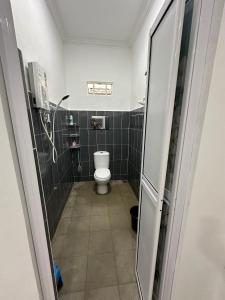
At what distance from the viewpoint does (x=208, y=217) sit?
2.22ft

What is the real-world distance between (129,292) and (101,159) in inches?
74.7

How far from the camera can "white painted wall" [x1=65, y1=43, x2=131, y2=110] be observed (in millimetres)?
2525

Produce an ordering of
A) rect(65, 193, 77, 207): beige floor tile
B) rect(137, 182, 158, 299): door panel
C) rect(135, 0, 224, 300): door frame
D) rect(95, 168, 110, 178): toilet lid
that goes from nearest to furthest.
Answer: rect(135, 0, 224, 300): door frame → rect(137, 182, 158, 299): door panel → rect(65, 193, 77, 207): beige floor tile → rect(95, 168, 110, 178): toilet lid

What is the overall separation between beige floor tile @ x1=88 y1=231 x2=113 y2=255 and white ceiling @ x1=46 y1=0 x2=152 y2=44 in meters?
2.86

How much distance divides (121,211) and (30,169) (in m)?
1.80

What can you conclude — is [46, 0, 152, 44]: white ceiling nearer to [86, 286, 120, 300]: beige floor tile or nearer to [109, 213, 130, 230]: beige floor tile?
[109, 213, 130, 230]: beige floor tile

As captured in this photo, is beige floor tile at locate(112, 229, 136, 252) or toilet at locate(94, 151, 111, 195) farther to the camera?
toilet at locate(94, 151, 111, 195)

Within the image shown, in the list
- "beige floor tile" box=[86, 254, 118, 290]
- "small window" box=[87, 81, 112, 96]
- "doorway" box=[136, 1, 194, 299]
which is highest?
"small window" box=[87, 81, 112, 96]

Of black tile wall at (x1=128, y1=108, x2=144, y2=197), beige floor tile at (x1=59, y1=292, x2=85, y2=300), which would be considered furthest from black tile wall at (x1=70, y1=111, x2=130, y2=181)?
beige floor tile at (x1=59, y1=292, x2=85, y2=300)

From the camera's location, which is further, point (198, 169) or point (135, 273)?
point (135, 273)

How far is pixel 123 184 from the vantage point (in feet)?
9.62

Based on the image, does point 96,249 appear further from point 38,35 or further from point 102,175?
point 38,35

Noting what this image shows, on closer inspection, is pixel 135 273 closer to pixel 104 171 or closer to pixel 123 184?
pixel 104 171

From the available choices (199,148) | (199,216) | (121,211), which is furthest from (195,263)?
(121,211)
